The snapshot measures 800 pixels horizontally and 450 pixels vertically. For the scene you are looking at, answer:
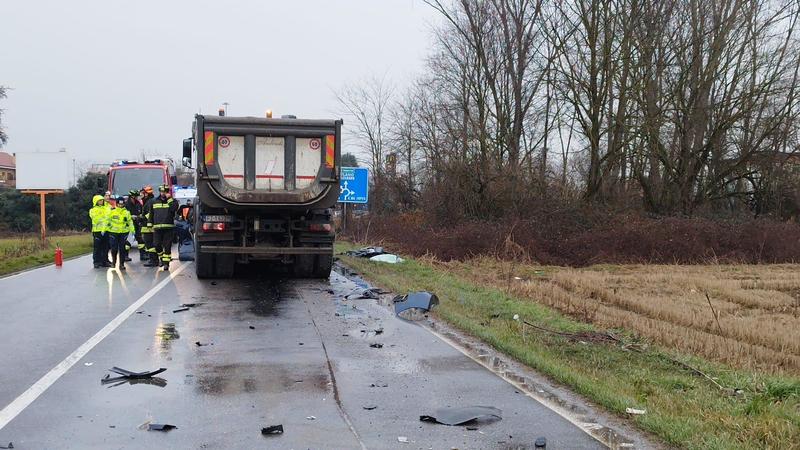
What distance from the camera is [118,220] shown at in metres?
17.6

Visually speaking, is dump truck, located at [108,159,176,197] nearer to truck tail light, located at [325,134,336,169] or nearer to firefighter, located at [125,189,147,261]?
firefighter, located at [125,189,147,261]

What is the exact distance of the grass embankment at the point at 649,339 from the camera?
18.8 feet

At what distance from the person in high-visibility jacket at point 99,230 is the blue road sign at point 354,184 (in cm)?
1168

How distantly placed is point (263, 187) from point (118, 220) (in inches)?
208

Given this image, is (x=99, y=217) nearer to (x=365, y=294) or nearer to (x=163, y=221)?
(x=163, y=221)

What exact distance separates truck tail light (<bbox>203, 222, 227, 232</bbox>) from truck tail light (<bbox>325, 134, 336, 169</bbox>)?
7.73 feet

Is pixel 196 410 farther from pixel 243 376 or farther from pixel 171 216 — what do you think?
pixel 171 216

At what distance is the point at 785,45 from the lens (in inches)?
1202

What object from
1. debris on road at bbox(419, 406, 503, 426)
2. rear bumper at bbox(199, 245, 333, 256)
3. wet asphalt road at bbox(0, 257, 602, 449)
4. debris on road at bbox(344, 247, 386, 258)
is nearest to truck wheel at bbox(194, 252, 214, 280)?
rear bumper at bbox(199, 245, 333, 256)

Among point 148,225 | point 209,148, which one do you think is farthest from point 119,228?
point 209,148

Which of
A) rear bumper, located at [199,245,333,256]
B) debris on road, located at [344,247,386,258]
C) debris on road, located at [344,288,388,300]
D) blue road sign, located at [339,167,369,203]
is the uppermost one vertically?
blue road sign, located at [339,167,369,203]

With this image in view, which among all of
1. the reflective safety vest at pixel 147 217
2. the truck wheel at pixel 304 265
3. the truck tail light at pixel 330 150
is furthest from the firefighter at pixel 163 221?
the truck tail light at pixel 330 150

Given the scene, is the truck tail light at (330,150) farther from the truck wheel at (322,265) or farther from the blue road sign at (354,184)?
the blue road sign at (354,184)

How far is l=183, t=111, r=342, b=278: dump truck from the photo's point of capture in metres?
14.0
